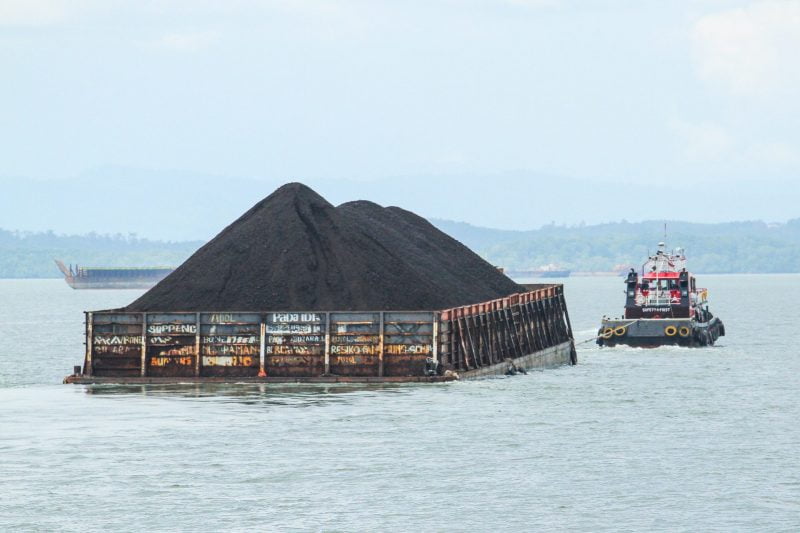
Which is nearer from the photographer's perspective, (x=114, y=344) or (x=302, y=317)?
(x=302, y=317)

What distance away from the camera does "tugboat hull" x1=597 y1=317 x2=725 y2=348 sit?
78.0m

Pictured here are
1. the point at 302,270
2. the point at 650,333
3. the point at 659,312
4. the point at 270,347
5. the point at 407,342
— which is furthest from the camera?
the point at 659,312

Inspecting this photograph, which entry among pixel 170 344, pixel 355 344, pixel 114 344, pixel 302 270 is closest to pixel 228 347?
pixel 170 344

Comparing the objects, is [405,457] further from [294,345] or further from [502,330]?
[502,330]

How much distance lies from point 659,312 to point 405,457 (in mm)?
46154

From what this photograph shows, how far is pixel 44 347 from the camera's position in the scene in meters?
85.4

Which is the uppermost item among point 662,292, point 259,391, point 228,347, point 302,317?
point 662,292

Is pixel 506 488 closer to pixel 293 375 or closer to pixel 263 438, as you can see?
pixel 263 438

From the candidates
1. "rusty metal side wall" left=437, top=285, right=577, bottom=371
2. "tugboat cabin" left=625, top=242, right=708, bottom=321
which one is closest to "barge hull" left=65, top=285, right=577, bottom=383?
"rusty metal side wall" left=437, top=285, right=577, bottom=371

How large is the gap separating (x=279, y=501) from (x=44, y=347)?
5822 cm

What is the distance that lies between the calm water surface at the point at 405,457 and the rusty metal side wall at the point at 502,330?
5.45 feet

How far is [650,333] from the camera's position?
255 feet

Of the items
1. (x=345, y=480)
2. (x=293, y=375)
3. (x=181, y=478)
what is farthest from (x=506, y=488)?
(x=293, y=375)

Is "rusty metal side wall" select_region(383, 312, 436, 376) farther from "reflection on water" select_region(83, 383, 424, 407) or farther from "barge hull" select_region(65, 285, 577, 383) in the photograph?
"reflection on water" select_region(83, 383, 424, 407)
